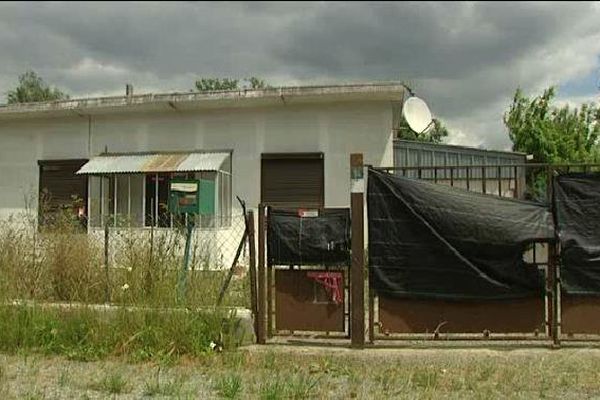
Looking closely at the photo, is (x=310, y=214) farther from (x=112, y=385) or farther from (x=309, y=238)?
(x=112, y=385)

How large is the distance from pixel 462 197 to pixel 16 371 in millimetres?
4851

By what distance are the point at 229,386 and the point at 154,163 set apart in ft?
32.8

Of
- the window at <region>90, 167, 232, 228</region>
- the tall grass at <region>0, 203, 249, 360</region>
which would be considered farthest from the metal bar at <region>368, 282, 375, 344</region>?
the window at <region>90, 167, 232, 228</region>

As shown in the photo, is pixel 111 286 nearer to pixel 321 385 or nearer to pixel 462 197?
pixel 321 385

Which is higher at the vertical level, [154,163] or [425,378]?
[154,163]

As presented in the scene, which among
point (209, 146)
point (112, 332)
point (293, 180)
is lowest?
point (112, 332)

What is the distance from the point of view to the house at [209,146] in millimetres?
14148

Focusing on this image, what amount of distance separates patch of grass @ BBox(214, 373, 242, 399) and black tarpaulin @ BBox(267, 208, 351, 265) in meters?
1.67

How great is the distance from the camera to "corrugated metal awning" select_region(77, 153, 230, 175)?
46.9 ft

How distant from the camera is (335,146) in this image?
14.3 meters

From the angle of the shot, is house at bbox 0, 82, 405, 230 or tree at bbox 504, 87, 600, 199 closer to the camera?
house at bbox 0, 82, 405, 230

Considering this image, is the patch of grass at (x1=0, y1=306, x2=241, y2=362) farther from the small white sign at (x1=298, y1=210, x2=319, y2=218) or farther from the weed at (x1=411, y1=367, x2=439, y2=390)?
the weed at (x1=411, y1=367, x2=439, y2=390)

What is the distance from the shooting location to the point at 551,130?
26953 millimetres

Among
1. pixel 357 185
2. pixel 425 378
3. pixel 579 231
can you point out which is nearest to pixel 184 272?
pixel 357 185
